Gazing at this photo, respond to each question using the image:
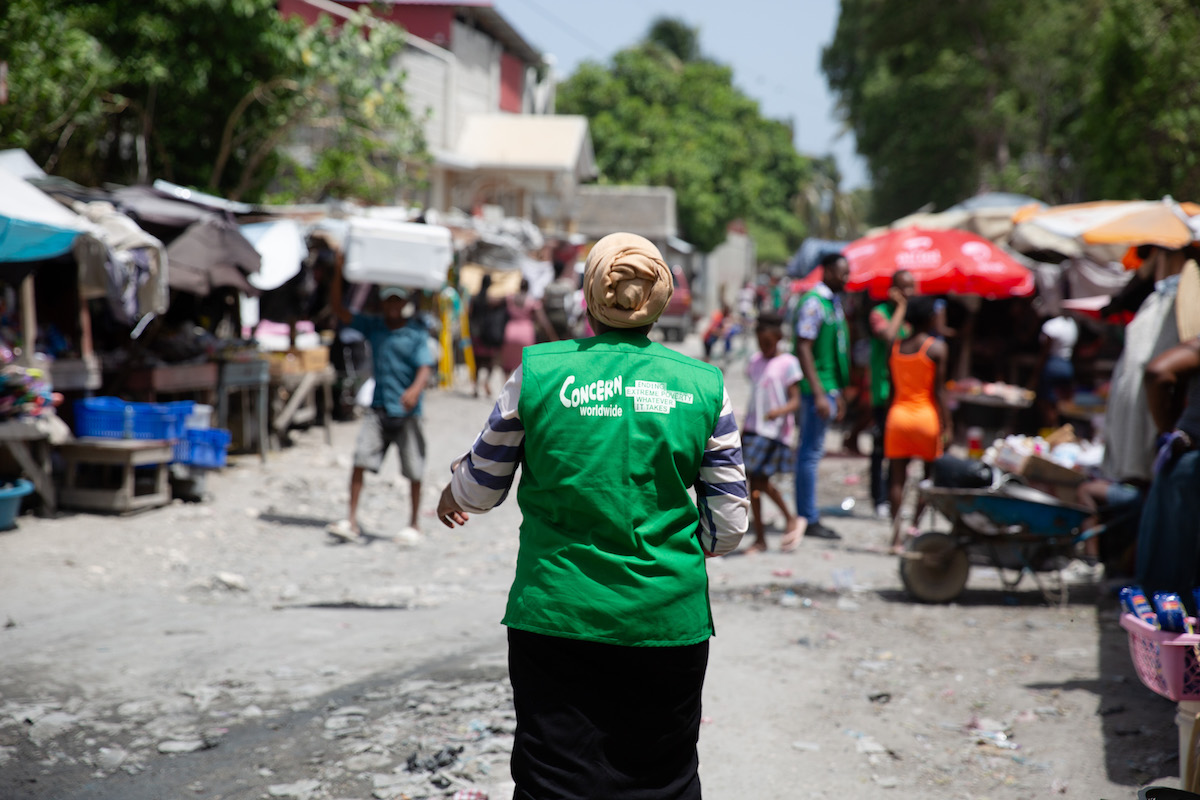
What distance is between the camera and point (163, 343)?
10609 millimetres

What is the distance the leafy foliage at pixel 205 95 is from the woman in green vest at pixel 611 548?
11.0 metres

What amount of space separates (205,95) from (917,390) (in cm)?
1074

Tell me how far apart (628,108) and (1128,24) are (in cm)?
2914

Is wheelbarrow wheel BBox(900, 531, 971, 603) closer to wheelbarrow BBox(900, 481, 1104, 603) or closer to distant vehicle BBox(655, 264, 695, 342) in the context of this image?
wheelbarrow BBox(900, 481, 1104, 603)

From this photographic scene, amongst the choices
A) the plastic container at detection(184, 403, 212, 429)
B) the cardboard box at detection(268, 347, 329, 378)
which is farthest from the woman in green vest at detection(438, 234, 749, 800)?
the cardboard box at detection(268, 347, 329, 378)

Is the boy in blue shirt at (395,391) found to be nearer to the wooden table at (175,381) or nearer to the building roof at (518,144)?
the wooden table at (175,381)

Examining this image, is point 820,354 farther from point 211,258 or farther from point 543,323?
point 543,323

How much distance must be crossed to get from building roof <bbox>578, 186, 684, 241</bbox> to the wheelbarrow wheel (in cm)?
3371

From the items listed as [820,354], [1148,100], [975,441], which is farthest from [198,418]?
[1148,100]

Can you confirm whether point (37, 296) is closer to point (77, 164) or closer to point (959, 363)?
point (77, 164)

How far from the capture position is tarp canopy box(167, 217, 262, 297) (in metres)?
9.90

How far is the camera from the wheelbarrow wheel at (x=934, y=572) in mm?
6828

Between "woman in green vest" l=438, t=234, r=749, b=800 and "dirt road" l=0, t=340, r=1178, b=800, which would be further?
"dirt road" l=0, t=340, r=1178, b=800

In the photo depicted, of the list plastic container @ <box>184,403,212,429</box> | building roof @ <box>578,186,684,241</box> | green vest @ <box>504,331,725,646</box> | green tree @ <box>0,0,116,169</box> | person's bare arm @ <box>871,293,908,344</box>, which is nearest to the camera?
green vest @ <box>504,331,725,646</box>
